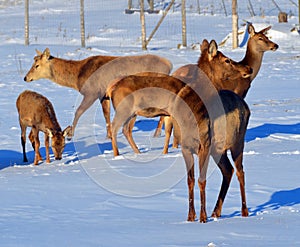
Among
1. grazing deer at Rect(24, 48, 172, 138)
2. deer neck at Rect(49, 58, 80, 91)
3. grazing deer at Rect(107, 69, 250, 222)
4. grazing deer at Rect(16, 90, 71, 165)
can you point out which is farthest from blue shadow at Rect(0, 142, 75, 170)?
grazing deer at Rect(107, 69, 250, 222)

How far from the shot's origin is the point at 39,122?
13.4 m

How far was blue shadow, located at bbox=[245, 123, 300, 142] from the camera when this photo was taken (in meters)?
14.4

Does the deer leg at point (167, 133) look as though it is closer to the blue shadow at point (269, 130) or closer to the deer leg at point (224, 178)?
the blue shadow at point (269, 130)

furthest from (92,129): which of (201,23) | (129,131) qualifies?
(201,23)

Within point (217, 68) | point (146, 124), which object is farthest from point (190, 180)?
point (146, 124)

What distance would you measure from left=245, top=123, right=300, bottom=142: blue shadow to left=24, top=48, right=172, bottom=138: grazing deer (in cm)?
214

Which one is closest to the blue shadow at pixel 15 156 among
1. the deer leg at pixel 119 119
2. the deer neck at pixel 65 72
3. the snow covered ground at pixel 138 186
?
the snow covered ground at pixel 138 186

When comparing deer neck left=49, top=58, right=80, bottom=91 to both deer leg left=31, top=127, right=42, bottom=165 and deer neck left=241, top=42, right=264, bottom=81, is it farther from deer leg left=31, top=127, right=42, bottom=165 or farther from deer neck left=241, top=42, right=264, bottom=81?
deer neck left=241, top=42, right=264, bottom=81

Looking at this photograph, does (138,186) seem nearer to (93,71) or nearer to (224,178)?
(224,178)

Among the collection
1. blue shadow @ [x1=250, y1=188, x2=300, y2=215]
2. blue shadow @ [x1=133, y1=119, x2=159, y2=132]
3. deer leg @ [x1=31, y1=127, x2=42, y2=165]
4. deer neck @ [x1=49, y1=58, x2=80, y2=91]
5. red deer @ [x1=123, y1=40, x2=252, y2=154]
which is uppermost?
red deer @ [x1=123, y1=40, x2=252, y2=154]

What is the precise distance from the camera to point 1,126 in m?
16.3

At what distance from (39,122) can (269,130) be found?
4591mm

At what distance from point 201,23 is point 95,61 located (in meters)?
25.9

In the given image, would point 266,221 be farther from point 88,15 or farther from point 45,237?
point 88,15
